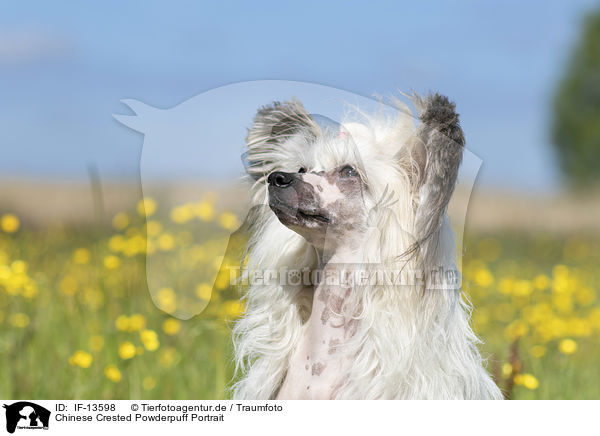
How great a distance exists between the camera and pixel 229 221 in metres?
2.13

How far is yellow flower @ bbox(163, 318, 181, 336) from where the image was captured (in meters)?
3.15

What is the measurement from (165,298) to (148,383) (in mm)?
992

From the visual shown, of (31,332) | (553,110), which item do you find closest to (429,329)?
(31,332)

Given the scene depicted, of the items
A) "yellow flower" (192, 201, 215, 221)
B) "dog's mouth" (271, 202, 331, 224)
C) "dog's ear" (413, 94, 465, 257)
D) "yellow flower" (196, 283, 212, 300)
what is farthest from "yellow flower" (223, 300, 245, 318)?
"dog's ear" (413, 94, 465, 257)

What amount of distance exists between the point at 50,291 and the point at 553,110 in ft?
52.0

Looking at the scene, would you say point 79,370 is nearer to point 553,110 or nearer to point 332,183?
point 332,183

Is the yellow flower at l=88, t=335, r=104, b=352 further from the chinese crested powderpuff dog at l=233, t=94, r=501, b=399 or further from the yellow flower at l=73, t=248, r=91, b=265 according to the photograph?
the chinese crested powderpuff dog at l=233, t=94, r=501, b=399

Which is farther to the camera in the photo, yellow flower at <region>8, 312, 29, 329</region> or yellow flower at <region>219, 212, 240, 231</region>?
yellow flower at <region>8, 312, 29, 329</region>

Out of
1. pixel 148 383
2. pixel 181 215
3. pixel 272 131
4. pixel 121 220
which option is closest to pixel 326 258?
pixel 272 131

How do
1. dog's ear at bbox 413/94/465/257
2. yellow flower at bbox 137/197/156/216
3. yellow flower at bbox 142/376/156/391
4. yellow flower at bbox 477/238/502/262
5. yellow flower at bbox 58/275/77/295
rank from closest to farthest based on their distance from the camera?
dog's ear at bbox 413/94/465/257 → yellow flower at bbox 137/197/156/216 → yellow flower at bbox 142/376/156/391 → yellow flower at bbox 58/275/77/295 → yellow flower at bbox 477/238/502/262

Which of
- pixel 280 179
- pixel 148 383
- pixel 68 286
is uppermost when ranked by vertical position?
pixel 280 179

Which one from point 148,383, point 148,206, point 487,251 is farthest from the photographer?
point 487,251
